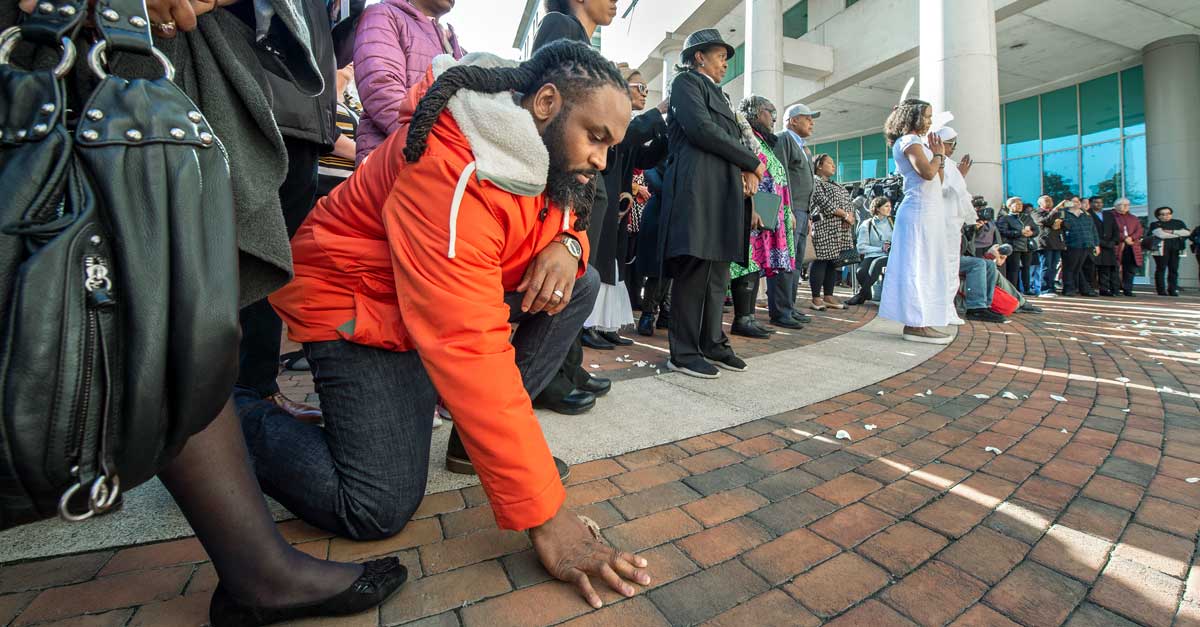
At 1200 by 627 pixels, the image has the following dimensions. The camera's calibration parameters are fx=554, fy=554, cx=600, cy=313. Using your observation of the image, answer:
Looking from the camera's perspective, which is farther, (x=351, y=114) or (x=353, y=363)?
(x=351, y=114)

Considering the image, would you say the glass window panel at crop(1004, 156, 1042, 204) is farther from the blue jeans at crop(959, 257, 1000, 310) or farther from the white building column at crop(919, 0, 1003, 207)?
the blue jeans at crop(959, 257, 1000, 310)

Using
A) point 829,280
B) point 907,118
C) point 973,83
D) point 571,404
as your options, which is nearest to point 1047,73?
point 973,83

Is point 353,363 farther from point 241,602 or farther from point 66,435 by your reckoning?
point 66,435

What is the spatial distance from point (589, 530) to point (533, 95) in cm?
117

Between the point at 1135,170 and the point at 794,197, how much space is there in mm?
14473

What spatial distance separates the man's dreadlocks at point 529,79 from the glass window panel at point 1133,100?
19281 mm

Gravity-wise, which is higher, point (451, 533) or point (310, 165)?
point (310, 165)

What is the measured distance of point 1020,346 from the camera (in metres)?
4.74

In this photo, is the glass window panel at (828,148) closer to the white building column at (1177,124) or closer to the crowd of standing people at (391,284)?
the white building column at (1177,124)

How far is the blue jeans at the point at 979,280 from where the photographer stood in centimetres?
658

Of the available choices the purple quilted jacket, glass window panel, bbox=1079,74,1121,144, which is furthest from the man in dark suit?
glass window panel, bbox=1079,74,1121,144

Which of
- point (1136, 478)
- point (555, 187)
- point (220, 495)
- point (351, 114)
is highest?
point (351, 114)

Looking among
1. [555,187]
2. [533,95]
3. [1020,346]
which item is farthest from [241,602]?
[1020,346]

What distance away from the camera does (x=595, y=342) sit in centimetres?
464
